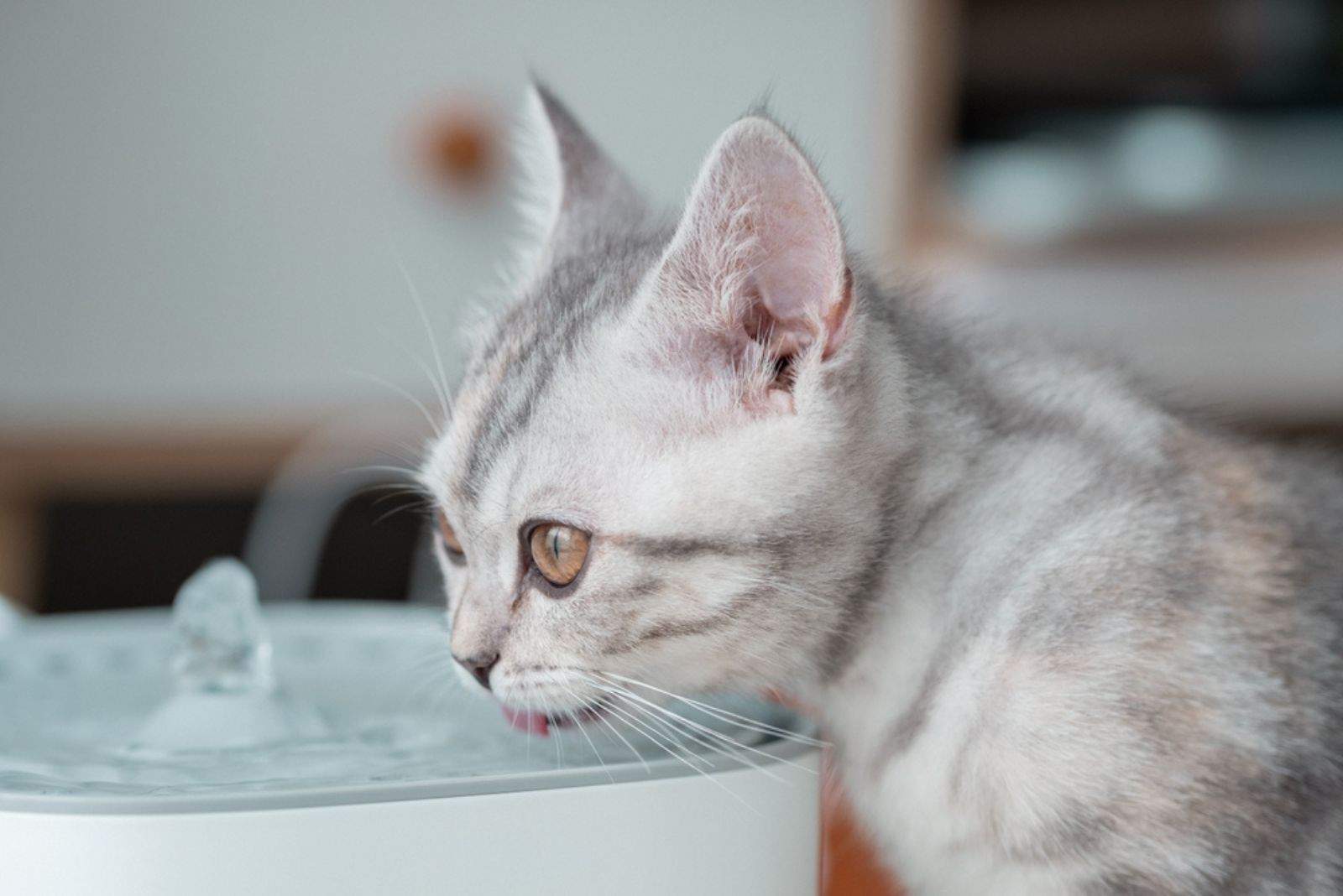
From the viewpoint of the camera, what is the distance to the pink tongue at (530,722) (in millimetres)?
703

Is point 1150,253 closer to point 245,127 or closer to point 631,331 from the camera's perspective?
point 245,127

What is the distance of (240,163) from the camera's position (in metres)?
2.75

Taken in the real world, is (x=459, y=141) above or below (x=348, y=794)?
above

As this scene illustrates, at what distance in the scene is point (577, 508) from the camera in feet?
2.26

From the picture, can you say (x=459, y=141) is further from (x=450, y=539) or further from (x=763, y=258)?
(x=763, y=258)

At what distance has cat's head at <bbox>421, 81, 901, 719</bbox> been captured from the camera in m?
0.68

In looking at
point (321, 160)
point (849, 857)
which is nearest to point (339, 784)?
point (849, 857)

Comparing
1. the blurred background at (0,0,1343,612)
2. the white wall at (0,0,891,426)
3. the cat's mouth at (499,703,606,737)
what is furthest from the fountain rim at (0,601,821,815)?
the white wall at (0,0,891,426)

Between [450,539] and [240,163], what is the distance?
2.16 meters

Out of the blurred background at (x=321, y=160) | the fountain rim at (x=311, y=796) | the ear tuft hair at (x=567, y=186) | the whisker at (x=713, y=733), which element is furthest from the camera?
the blurred background at (x=321, y=160)

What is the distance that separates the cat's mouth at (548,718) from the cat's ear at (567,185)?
1.02ft

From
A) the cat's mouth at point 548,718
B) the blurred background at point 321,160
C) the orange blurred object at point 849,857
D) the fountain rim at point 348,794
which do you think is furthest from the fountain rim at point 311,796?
the blurred background at point 321,160

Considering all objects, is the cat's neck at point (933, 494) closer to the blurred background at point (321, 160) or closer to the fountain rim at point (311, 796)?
the fountain rim at point (311, 796)

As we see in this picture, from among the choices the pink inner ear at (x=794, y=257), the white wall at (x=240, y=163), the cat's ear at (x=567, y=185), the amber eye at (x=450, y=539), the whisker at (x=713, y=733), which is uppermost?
the white wall at (x=240, y=163)
